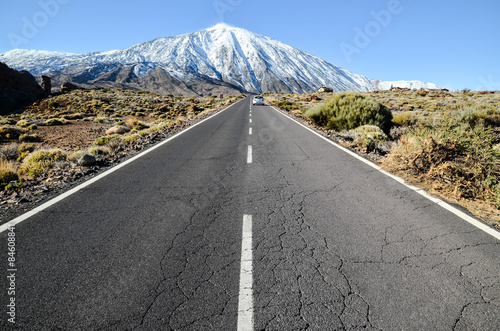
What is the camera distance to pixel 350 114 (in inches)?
521

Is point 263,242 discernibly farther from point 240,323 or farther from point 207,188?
point 207,188

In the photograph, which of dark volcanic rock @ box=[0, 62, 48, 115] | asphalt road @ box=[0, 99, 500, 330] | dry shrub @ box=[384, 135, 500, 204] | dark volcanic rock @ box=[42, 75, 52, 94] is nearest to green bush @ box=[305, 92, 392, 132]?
dry shrub @ box=[384, 135, 500, 204]

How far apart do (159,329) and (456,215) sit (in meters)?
4.50

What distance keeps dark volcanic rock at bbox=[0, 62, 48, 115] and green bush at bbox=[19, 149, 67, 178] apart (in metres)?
37.2

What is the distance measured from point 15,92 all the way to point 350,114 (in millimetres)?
53641

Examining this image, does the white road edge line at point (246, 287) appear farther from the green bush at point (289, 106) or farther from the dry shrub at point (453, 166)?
the green bush at point (289, 106)

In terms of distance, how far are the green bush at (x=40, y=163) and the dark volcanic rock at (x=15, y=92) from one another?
1465 inches

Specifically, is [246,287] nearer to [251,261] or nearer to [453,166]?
[251,261]

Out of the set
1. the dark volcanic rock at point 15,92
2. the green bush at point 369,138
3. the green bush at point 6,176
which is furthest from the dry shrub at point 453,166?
the dark volcanic rock at point 15,92

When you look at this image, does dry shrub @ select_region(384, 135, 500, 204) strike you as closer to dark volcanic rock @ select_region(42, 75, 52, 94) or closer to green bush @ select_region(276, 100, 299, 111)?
green bush @ select_region(276, 100, 299, 111)

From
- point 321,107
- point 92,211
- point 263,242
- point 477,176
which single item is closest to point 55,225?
point 92,211

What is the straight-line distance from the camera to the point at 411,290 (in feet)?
8.04

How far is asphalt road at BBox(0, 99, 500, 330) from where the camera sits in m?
2.16

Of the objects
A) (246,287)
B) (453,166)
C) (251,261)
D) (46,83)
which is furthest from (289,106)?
(46,83)
